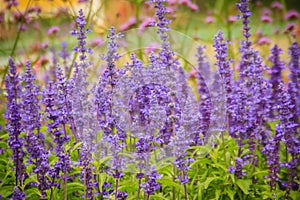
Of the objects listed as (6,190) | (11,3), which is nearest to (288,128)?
(6,190)

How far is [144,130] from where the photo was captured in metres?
3.62

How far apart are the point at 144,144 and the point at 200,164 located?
1000 millimetres

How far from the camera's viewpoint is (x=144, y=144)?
3.20 m

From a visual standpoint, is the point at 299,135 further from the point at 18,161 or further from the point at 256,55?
the point at 18,161

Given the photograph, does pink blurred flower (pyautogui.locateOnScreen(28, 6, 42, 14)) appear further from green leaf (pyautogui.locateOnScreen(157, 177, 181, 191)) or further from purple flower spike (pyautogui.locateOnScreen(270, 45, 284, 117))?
green leaf (pyautogui.locateOnScreen(157, 177, 181, 191))

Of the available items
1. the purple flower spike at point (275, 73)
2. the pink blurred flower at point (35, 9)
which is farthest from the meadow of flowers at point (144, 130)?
the pink blurred flower at point (35, 9)

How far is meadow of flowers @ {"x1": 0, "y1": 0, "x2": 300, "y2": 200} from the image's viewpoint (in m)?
3.33

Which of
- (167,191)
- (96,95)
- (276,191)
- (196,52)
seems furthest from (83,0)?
(276,191)

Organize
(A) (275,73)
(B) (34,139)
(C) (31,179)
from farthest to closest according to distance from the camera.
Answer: (A) (275,73)
(C) (31,179)
(B) (34,139)

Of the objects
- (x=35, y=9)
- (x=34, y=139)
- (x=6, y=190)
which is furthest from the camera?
(x=35, y=9)

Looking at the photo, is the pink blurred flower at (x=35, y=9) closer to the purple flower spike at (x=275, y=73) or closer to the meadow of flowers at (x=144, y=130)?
the meadow of flowers at (x=144, y=130)

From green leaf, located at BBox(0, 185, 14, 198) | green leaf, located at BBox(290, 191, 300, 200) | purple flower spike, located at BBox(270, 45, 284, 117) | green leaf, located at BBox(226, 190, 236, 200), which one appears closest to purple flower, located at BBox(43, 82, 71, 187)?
green leaf, located at BBox(0, 185, 14, 198)

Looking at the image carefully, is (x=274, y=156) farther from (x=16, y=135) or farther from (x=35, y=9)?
(x=35, y=9)

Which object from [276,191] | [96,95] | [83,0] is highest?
[83,0]
